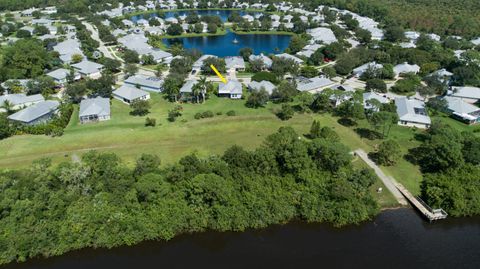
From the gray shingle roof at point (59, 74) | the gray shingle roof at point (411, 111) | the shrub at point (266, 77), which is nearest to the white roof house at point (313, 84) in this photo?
the shrub at point (266, 77)

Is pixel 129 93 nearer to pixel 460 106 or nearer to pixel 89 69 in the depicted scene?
pixel 89 69

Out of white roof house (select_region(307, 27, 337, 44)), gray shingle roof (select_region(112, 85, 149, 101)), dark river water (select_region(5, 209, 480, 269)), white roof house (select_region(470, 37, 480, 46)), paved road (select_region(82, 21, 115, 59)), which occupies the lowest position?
dark river water (select_region(5, 209, 480, 269))

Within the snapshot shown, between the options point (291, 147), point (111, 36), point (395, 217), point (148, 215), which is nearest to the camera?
point (148, 215)

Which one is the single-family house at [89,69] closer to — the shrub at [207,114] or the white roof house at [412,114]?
the shrub at [207,114]

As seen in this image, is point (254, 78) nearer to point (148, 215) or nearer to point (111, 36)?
point (148, 215)

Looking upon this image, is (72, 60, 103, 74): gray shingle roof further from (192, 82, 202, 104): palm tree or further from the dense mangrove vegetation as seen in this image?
the dense mangrove vegetation

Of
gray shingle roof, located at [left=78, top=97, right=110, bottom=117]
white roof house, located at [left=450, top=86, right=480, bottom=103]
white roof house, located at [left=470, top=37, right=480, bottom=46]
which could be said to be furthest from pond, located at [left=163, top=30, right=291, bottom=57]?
white roof house, located at [left=470, top=37, right=480, bottom=46]

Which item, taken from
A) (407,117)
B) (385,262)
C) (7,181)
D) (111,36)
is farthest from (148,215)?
(111,36)
